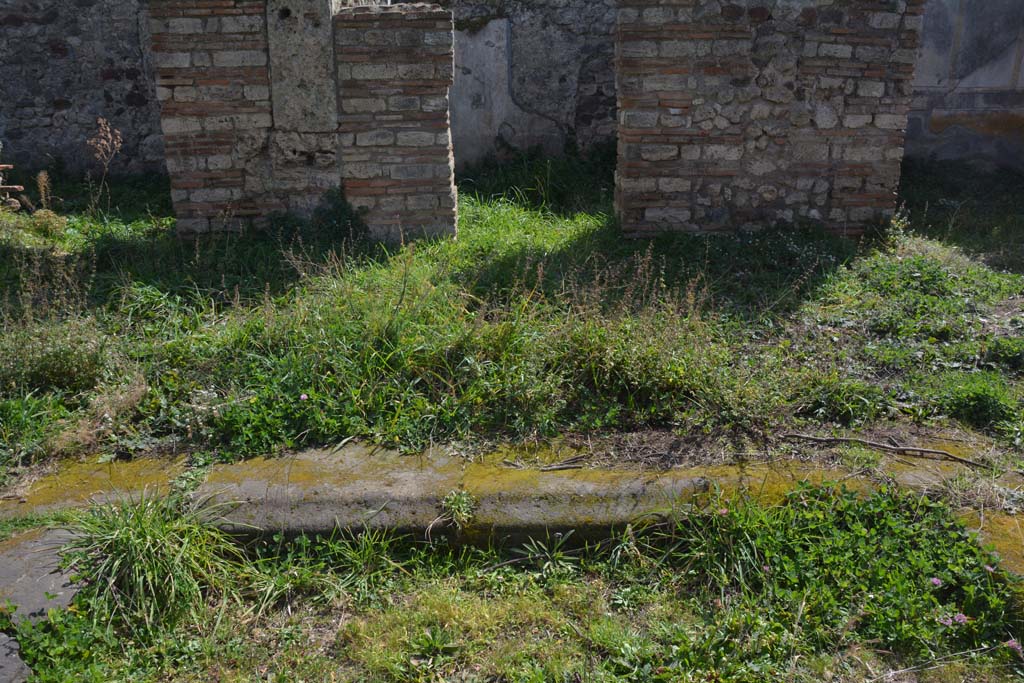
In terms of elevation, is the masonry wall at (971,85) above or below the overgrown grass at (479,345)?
above

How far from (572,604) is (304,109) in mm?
4284

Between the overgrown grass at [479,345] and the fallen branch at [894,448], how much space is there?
14 cm

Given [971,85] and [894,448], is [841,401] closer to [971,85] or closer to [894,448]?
[894,448]

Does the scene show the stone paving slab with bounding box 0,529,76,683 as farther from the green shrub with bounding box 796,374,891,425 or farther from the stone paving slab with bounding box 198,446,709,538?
the green shrub with bounding box 796,374,891,425

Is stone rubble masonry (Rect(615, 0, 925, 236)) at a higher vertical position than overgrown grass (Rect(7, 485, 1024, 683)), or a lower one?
higher

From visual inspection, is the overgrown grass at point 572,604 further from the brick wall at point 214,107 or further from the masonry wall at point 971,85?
the masonry wall at point 971,85

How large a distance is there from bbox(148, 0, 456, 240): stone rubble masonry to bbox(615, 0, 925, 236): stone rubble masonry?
4.67 feet

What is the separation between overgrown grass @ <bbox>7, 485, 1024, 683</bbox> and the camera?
2795 millimetres

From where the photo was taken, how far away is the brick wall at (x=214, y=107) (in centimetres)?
581

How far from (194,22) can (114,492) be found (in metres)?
3.72

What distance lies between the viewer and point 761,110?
614 cm

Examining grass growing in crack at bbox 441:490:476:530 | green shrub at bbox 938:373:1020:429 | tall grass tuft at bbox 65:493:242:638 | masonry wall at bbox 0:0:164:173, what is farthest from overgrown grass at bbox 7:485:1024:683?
masonry wall at bbox 0:0:164:173

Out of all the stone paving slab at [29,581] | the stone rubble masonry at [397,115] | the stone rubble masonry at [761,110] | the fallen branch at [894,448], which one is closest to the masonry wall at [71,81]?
the stone rubble masonry at [397,115]

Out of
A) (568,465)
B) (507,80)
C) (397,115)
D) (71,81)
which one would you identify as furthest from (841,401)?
(71,81)
